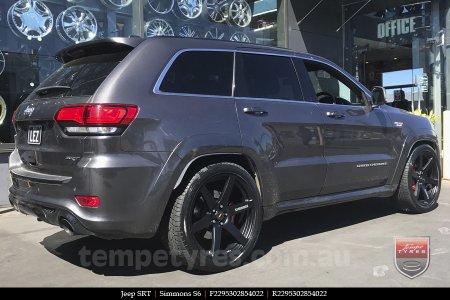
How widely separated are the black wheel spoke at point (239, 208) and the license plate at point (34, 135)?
1.62m

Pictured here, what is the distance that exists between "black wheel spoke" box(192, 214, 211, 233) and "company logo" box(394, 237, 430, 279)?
160cm

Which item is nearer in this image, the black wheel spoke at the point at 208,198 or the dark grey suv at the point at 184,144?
the dark grey suv at the point at 184,144

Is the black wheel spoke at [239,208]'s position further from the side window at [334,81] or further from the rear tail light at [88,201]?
the side window at [334,81]

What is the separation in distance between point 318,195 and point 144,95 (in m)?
2.07

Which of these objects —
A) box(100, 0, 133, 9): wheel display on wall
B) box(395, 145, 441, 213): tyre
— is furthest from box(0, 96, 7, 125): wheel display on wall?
box(395, 145, 441, 213): tyre

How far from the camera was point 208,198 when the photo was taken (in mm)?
3891

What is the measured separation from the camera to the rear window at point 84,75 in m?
3.73

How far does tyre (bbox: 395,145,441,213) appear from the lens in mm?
5840

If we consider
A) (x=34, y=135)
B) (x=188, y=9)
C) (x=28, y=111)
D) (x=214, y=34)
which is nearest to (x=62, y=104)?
(x=34, y=135)

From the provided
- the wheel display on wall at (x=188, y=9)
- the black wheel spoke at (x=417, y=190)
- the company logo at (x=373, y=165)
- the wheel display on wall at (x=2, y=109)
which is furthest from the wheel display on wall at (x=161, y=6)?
the black wheel spoke at (x=417, y=190)

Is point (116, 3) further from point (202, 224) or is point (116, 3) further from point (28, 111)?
point (202, 224)

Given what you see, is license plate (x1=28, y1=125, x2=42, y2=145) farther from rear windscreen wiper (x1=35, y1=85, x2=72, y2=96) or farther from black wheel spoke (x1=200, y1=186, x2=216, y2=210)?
black wheel spoke (x1=200, y1=186, x2=216, y2=210)

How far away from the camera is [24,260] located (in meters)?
4.45

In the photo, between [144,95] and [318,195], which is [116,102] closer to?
[144,95]
